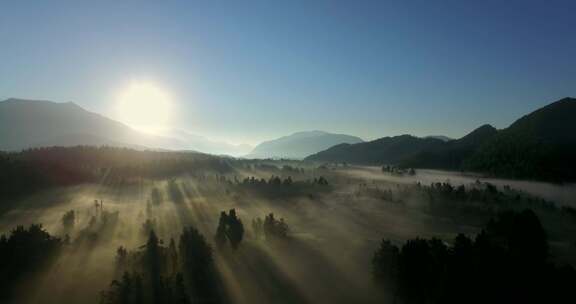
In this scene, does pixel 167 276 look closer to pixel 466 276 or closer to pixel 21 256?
pixel 21 256

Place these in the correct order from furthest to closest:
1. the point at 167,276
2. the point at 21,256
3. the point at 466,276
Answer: the point at 21,256, the point at 167,276, the point at 466,276

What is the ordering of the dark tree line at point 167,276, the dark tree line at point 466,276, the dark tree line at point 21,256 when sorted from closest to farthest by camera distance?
the dark tree line at point 466,276
the dark tree line at point 167,276
the dark tree line at point 21,256

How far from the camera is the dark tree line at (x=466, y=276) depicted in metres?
81.4

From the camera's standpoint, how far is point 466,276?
8550 cm

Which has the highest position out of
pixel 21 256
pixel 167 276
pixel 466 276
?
pixel 466 276

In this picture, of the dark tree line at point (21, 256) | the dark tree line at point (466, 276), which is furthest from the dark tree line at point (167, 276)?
the dark tree line at point (466, 276)

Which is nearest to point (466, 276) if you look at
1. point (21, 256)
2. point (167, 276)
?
point (167, 276)

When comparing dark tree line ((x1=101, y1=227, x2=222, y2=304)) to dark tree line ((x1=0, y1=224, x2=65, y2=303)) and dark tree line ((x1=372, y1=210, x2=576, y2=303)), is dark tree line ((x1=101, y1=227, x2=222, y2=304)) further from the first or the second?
dark tree line ((x1=372, y1=210, x2=576, y2=303))

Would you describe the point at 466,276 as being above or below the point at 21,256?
above

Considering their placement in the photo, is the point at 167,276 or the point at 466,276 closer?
the point at 466,276

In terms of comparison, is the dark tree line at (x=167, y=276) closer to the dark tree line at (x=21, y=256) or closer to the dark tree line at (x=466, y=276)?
the dark tree line at (x=21, y=256)

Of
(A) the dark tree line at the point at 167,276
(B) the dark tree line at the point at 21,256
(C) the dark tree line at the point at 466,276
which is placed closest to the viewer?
(C) the dark tree line at the point at 466,276

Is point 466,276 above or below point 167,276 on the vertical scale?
above

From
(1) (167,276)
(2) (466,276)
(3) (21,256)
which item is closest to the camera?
(2) (466,276)
